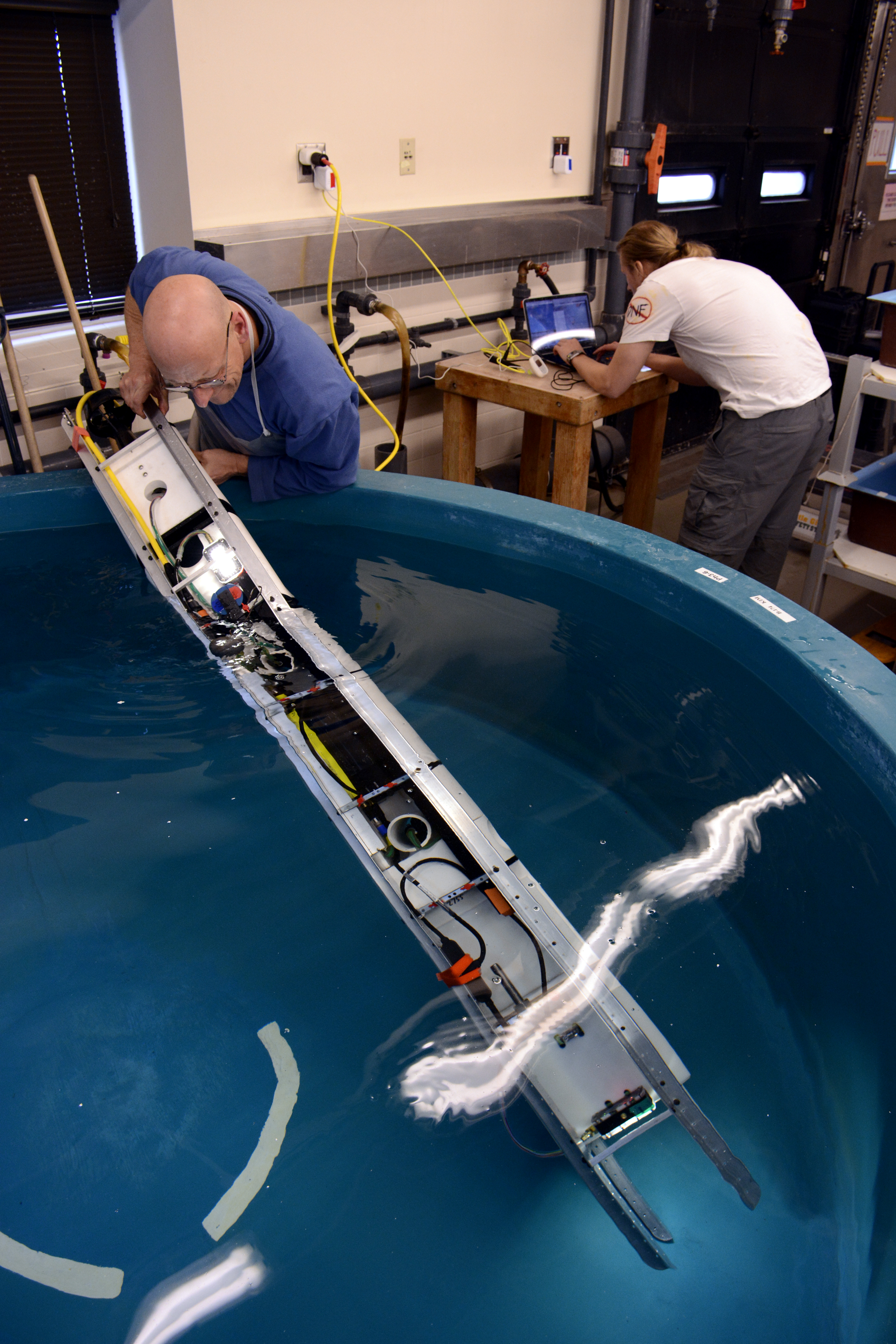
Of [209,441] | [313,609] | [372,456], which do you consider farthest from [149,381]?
[372,456]

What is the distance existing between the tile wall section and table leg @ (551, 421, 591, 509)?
848mm

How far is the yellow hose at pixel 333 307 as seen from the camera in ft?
9.39

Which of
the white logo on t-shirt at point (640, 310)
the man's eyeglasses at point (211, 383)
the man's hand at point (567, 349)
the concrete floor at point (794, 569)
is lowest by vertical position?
the concrete floor at point (794, 569)

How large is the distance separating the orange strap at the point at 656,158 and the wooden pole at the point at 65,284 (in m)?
2.48

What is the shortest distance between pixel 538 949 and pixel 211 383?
54.2 inches

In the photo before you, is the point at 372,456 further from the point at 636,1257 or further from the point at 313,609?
the point at 636,1257

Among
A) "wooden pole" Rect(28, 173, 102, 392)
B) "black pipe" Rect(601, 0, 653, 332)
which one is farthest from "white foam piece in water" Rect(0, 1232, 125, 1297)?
"black pipe" Rect(601, 0, 653, 332)

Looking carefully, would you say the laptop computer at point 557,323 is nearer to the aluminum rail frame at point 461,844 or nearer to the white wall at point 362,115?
the white wall at point 362,115

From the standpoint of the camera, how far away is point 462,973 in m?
1.28

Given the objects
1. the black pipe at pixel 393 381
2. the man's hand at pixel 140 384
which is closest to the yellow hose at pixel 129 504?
the man's hand at pixel 140 384

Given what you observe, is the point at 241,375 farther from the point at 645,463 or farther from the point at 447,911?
the point at 645,463

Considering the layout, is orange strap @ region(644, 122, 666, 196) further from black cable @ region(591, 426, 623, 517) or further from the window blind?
the window blind

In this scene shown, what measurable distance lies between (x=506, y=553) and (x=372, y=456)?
1.36m

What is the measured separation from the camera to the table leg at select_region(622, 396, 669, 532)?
10.8ft
